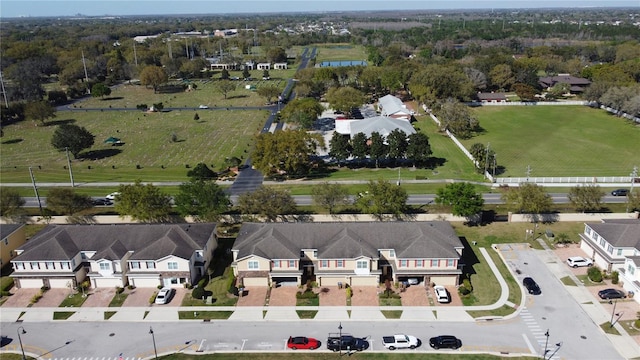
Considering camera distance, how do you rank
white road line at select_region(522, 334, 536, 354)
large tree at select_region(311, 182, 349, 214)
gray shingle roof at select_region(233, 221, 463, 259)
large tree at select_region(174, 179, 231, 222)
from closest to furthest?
white road line at select_region(522, 334, 536, 354)
gray shingle roof at select_region(233, 221, 463, 259)
large tree at select_region(174, 179, 231, 222)
large tree at select_region(311, 182, 349, 214)

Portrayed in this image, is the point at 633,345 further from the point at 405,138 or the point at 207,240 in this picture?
the point at 405,138

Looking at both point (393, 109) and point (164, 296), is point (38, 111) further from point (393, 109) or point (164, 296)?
point (164, 296)

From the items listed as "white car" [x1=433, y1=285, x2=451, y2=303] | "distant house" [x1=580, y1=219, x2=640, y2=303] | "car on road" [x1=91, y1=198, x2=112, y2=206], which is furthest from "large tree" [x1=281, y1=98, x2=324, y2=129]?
"distant house" [x1=580, y1=219, x2=640, y2=303]

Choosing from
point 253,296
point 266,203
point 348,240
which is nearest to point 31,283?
point 253,296

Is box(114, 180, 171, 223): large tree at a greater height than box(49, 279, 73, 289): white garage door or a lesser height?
greater

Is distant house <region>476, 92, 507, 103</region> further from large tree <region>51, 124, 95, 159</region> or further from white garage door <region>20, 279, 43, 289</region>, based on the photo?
white garage door <region>20, 279, 43, 289</region>

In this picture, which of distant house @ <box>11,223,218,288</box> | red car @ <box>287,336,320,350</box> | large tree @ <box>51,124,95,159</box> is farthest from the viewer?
large tree @ <box>51,124,95,159</box>

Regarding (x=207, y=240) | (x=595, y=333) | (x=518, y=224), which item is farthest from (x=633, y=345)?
(x=207, y=240)
